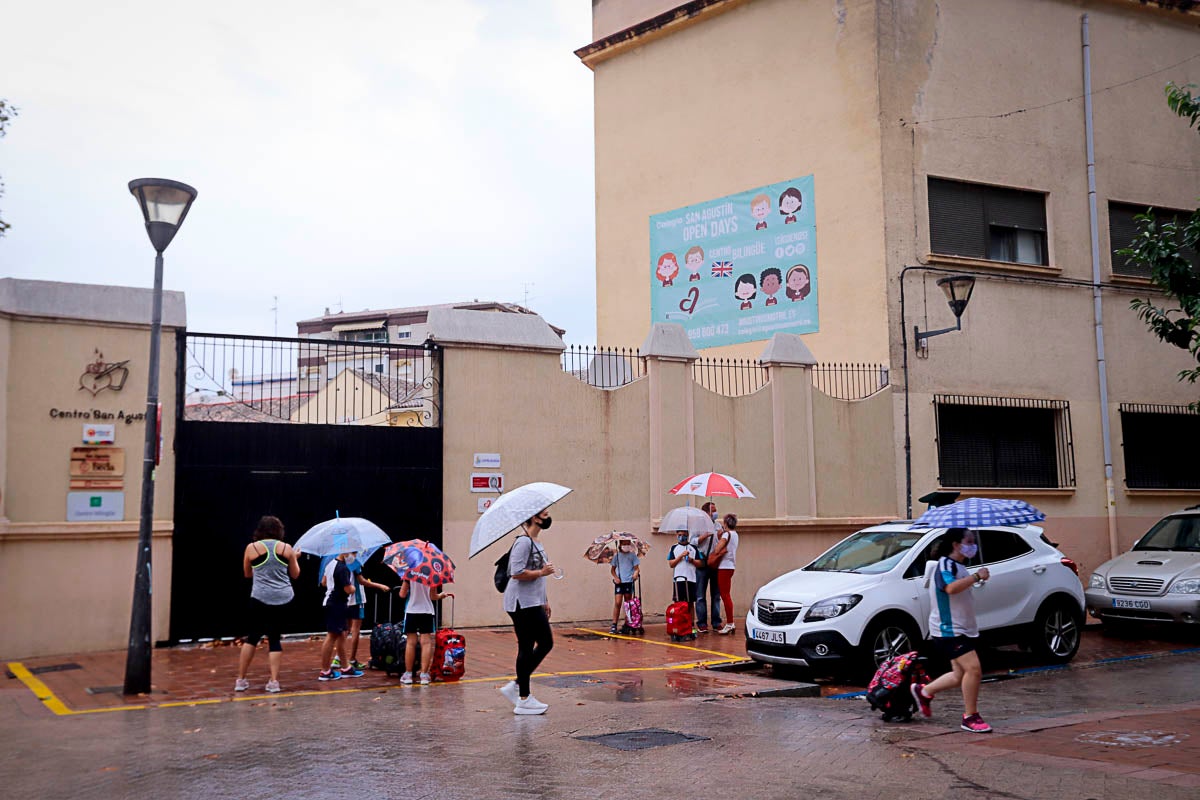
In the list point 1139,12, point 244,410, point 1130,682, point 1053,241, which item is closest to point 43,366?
point 244,410

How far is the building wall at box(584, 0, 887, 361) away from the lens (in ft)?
63.4

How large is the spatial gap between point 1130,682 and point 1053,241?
10.9 meters

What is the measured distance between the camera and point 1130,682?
11820 millimetres

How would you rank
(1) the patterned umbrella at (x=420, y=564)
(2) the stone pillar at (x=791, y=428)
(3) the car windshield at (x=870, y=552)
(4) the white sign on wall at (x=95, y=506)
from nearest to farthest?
(1) the patterned umbrella at (x=420, y=564), (3) the car windshield at (x=870, y=552), (4) the white sign on wall at (x=95, y=506), (2) the stone pillar at (x=791, y=428)

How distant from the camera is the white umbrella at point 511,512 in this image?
9.10 meters

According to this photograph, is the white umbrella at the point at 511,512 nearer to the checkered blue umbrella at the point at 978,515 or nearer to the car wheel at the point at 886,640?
the checkered blue umbrella at the point at 978,515

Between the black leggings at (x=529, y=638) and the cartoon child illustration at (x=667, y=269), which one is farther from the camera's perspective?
the cartoon child illustration at (x=667, y=269)

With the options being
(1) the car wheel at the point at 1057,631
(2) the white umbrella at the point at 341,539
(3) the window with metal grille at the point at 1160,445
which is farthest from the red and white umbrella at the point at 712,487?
(3) the window with metal grille at the point at 1160,445

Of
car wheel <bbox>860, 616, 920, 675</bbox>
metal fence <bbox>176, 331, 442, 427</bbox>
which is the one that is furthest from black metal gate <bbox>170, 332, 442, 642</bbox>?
car wheel <bbox>860, 616, 920, 675</bbox>

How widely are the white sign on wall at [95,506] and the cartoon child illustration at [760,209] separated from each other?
1243 cm

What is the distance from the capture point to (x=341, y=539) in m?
11.0

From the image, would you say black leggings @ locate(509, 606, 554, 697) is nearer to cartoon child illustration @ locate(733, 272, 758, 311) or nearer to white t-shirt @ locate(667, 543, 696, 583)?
white t-shirt @ locate(667, 543, 696, 583)

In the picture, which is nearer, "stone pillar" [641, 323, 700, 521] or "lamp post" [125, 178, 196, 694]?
"lamp post" [125, 178, 196, 694]

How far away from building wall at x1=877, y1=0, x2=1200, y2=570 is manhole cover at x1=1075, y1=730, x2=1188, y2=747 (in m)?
10.5
